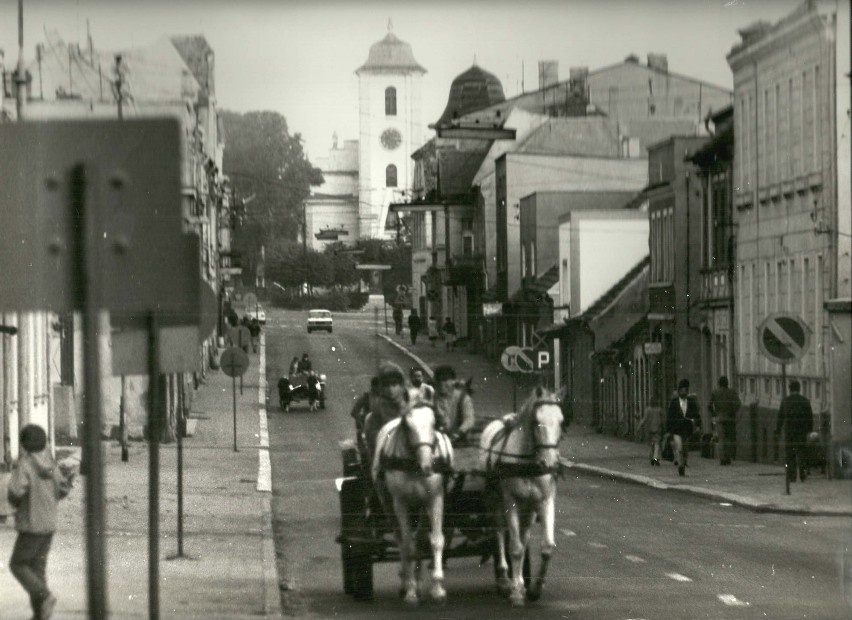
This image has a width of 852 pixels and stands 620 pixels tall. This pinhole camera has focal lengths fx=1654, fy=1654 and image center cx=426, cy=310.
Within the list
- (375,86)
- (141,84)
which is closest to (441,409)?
(375,86)

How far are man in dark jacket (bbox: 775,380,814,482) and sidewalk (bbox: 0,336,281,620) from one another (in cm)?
339

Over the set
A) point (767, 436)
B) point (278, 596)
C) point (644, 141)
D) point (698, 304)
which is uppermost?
point (644, 141)

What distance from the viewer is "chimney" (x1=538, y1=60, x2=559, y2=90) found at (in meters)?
9.52

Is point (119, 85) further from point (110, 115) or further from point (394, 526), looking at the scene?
point (394, 526)

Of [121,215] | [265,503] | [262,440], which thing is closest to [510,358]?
[262,440]

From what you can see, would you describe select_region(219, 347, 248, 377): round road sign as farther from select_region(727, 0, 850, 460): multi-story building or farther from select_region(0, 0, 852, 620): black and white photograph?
select_region(727, 0, 850, 460): multi-story building

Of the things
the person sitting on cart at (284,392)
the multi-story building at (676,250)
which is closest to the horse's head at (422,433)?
the multi-story building at (676,250)

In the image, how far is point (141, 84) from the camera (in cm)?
940

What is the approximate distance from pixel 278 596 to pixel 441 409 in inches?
56.3

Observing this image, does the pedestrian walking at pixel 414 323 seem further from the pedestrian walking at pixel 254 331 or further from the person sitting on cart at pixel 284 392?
the person sitting on cart at pixel 284 392

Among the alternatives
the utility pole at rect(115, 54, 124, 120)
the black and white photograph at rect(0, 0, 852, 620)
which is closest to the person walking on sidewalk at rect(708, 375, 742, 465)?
the black and white photograph at rect(0, 0, 852, 620)

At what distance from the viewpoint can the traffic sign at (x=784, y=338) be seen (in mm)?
9820

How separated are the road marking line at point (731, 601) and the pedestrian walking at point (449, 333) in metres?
2.20

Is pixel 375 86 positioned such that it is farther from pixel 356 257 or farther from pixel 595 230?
pixel 595 230
